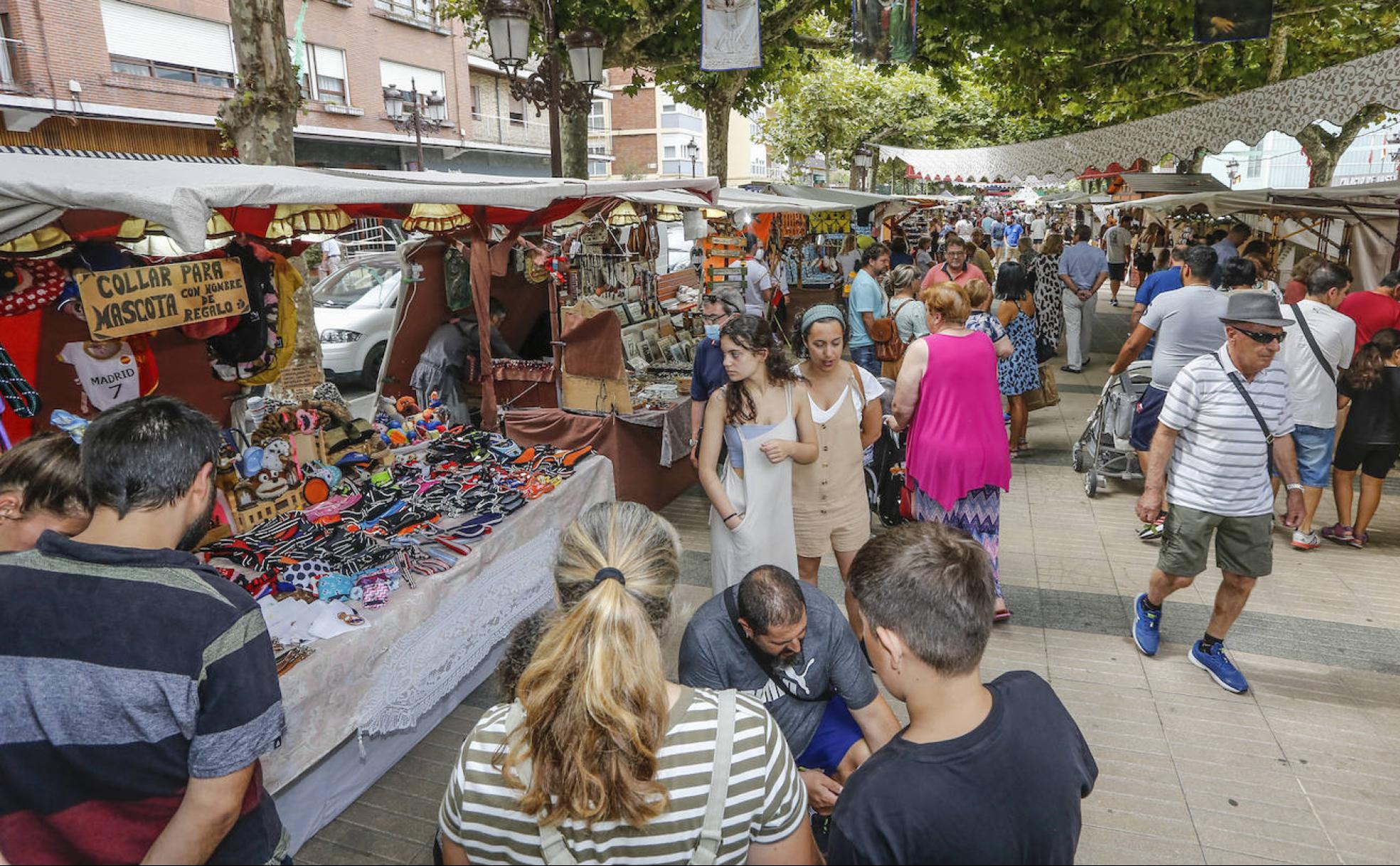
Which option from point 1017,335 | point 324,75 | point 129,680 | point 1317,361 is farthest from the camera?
point 324,75

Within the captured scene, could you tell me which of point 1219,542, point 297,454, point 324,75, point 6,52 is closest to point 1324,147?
point 1219,542

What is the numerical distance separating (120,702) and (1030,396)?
737 centimetres

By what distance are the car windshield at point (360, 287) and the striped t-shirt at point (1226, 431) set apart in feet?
29.0

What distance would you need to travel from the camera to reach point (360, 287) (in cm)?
1048

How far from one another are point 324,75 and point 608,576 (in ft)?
79.8

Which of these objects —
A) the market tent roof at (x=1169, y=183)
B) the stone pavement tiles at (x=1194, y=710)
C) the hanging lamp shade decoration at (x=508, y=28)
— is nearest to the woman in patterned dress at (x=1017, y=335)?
the stone pavement tiles at (x=1194, y=710)

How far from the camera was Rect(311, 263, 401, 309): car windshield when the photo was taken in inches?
403

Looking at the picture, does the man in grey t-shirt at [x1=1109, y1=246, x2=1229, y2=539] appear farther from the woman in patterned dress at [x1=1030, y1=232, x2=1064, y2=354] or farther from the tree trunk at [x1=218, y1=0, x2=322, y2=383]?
the tree trunk at [x1=218, y1=0, x2=322, y2=383]

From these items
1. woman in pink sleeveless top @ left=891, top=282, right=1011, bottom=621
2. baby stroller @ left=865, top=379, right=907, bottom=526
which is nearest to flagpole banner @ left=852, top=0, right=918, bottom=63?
baby stroller @ left=865, top=379, right=907, bottom=526

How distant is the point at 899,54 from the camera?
30.1ft

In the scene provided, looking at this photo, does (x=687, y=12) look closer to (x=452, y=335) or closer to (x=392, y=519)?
(x=452, y=335)

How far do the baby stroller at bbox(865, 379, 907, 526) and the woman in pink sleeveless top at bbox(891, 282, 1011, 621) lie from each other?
1.09 metres

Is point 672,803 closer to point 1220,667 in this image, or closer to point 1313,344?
point 1220,667

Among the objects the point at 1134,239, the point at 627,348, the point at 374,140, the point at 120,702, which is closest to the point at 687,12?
the point at 627,348
